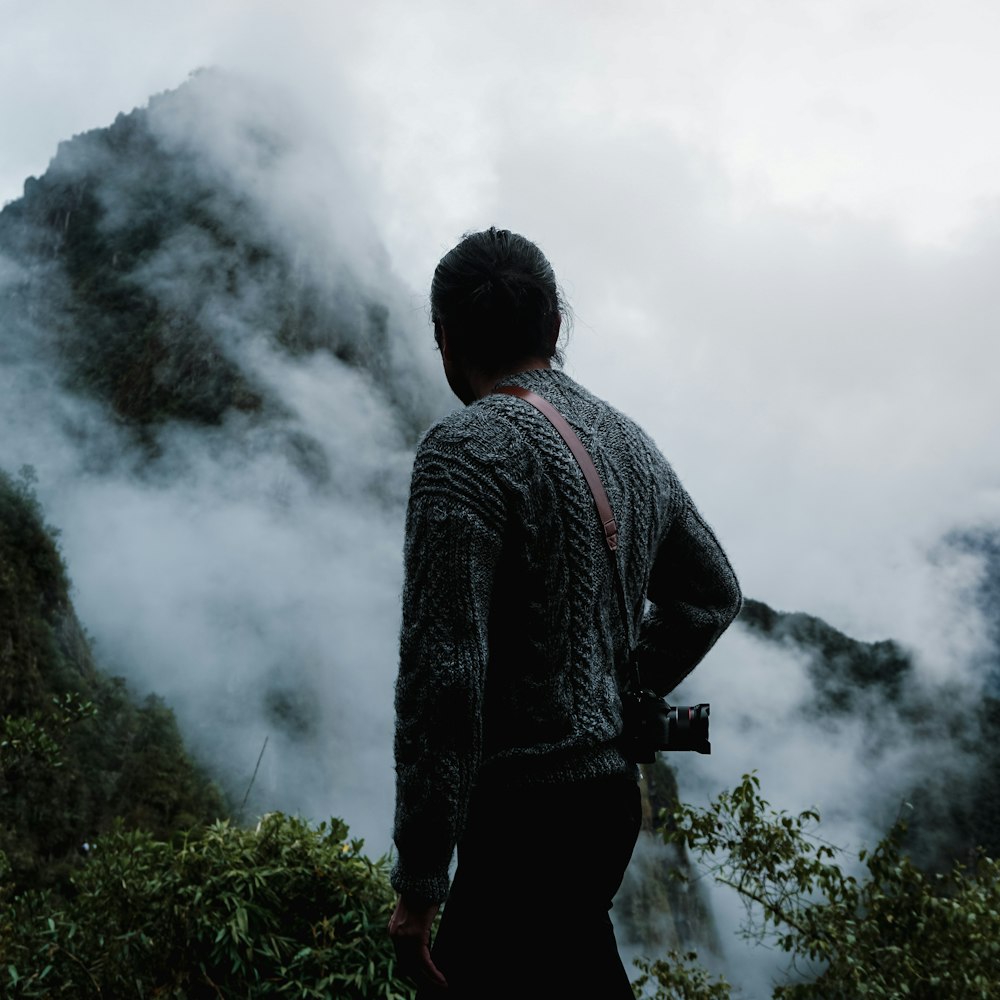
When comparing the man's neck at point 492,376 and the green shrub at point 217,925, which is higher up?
the man's neck at point 492,376

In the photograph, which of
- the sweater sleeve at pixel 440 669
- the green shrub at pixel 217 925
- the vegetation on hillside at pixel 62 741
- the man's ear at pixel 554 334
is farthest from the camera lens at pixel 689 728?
the vegetation on hillside at pixel 62 741

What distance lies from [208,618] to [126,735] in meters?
14.9

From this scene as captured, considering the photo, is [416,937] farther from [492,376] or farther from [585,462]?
[492,376]

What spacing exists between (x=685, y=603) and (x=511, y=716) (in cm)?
56

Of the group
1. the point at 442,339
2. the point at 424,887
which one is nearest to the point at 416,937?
the point at 424,887

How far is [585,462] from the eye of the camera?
52.1 inches

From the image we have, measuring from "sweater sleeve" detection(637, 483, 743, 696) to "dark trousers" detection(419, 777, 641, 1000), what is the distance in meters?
0.44

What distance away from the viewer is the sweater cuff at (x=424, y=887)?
44.6 inches

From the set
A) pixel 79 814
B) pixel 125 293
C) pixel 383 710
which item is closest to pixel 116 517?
pixel 125 293

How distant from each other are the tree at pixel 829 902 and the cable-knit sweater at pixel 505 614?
2.22 m

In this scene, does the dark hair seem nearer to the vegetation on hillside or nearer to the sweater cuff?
the sweater cuff

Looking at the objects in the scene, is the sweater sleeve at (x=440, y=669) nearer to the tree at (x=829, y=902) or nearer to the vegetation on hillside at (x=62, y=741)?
the tree at (x=829, y=902)

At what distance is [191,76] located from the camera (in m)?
37.8

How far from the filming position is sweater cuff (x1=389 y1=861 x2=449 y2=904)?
1133 mm
